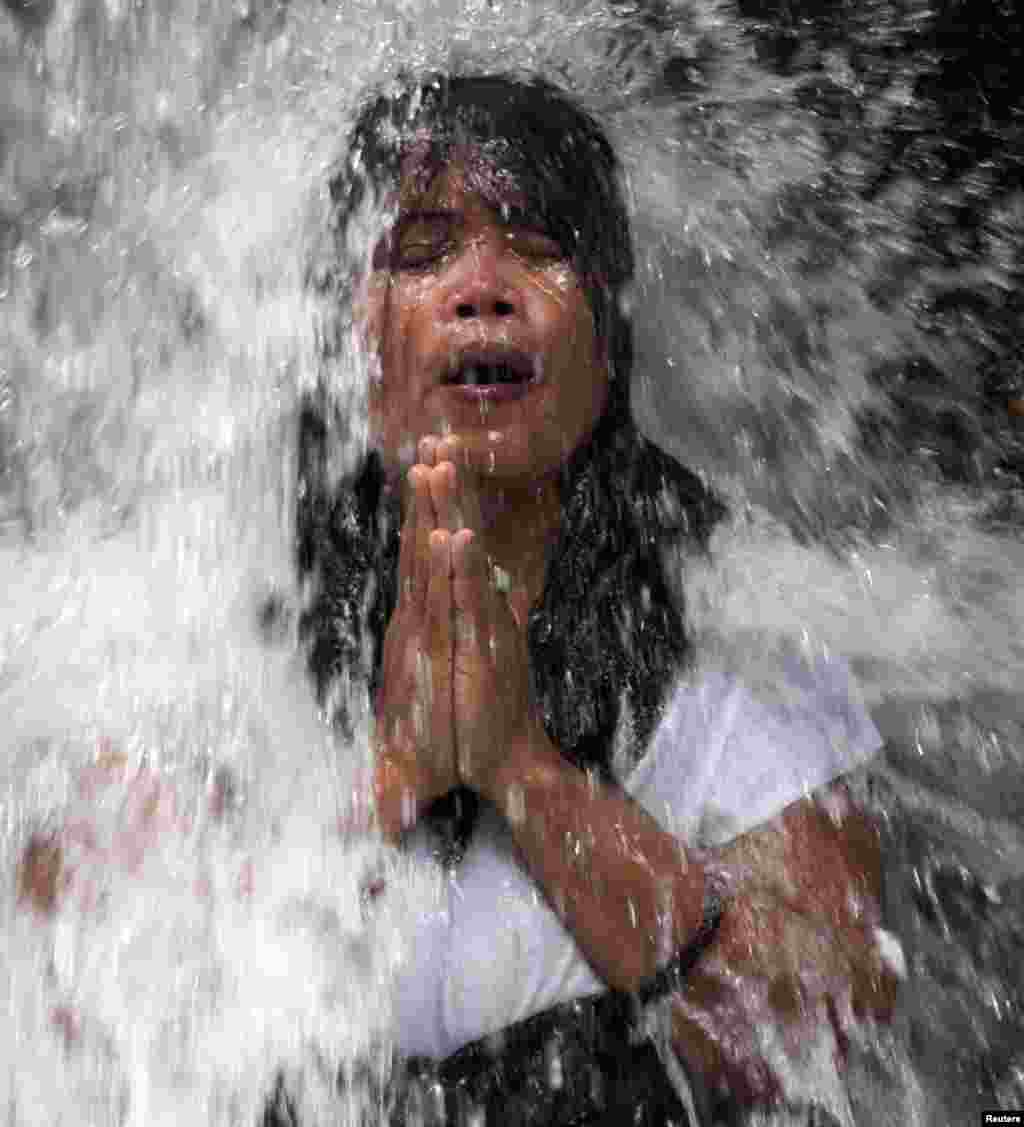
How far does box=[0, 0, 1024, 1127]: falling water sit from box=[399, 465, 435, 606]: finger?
283mm

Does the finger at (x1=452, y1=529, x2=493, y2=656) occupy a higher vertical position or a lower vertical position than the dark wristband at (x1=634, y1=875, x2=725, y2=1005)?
higher

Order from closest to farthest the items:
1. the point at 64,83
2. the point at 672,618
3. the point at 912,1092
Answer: the point at 672,618 < the point at 912,1092 < the point at 64,83

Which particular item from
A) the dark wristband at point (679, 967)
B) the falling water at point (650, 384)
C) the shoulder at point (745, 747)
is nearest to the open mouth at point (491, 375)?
the falling water at point (650, 384)

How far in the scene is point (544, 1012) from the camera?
138cm

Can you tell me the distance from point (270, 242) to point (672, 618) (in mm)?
1364

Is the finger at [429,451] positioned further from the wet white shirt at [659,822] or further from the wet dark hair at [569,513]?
the wet white shirt at [659,822]

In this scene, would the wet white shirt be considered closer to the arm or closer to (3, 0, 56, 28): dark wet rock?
the arm

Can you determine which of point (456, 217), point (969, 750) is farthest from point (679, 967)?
point (969, 750)

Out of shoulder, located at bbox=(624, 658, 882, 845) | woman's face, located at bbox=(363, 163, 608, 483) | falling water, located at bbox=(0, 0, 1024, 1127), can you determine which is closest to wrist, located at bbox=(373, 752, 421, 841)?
falling water, located at bbox=(0, 0, 1024, 1127)

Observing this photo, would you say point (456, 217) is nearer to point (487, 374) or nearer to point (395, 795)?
point (487, 374)

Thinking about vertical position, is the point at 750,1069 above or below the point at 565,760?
below

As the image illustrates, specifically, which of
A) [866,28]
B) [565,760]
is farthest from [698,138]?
[565,760]

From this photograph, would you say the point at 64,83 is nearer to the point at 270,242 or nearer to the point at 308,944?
the point at 270,242

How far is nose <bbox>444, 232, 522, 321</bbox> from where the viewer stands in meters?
1.63
